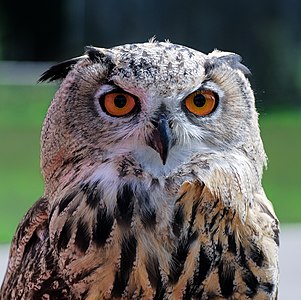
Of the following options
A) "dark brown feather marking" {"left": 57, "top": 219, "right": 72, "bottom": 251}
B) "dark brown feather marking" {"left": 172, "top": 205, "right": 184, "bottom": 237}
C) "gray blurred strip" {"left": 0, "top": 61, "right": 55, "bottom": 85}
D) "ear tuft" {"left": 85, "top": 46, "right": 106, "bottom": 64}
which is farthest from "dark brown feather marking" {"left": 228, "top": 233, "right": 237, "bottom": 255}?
"gray blurred strip" {"left": 0, "top": 61, "right": 55, "bottom": 85}

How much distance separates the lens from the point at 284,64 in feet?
36.2

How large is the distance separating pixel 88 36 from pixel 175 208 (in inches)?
457

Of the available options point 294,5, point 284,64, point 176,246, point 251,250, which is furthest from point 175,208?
point 294,5

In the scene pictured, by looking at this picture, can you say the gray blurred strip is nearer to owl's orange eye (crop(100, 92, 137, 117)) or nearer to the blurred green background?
the blurred green background

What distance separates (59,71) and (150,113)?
0.29 metres

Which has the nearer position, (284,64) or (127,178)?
(127,178)

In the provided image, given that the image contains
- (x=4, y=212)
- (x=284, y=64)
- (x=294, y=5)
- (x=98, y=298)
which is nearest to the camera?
(x=98, y=298)

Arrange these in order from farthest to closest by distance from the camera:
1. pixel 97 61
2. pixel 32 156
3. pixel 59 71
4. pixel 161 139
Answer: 1. pixel 32 156
2. pixel 59 71
3. pixel 97 61
4. pixel 161 139

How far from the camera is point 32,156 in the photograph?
9.30m

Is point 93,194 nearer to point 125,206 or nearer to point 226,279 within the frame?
point 125,206

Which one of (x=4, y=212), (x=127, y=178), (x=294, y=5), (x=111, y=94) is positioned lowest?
(x=4, y=212)

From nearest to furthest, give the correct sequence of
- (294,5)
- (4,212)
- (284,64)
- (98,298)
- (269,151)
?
(98,298) → (4,212) → (269,151) → (284,64) → (294,5)

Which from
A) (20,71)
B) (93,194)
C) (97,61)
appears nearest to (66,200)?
(93,194)

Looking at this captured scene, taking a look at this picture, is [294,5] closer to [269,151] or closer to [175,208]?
[269,151]
